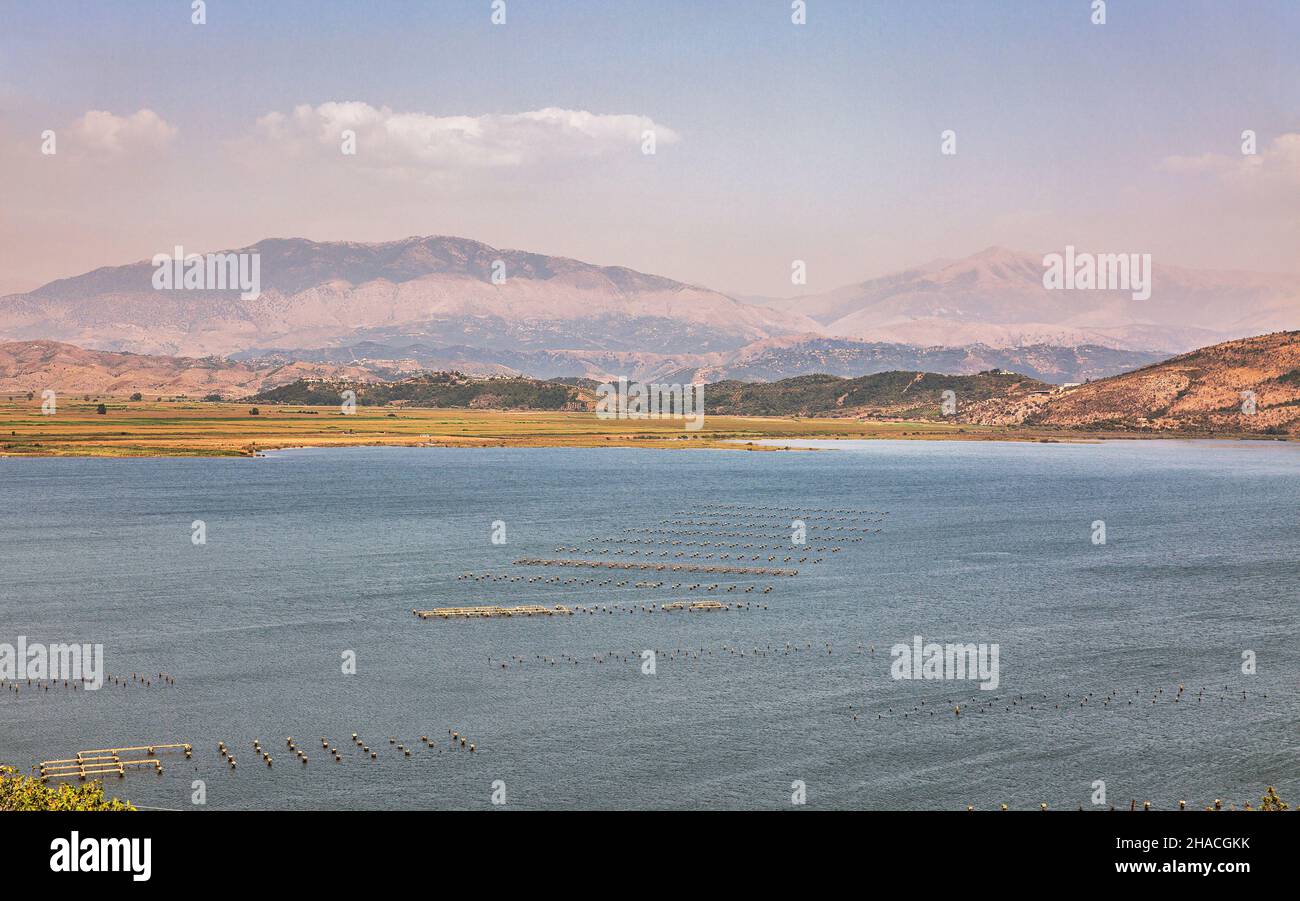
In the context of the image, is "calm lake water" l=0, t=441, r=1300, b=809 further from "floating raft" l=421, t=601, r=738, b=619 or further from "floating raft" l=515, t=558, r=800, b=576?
"floating raft" l=515, t=558, r=800, b=576

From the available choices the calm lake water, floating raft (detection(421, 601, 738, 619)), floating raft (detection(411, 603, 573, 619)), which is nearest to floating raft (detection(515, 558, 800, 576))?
the calm lake water

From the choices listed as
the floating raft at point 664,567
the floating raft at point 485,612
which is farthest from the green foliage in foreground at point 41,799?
the floating raft at point 664,567

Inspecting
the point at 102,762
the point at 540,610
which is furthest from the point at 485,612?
the point at 102,762

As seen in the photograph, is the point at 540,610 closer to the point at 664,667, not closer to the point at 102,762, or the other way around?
the point at 664,667

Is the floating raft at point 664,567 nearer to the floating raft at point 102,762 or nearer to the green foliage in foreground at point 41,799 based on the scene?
the floating raft at point 102,762
